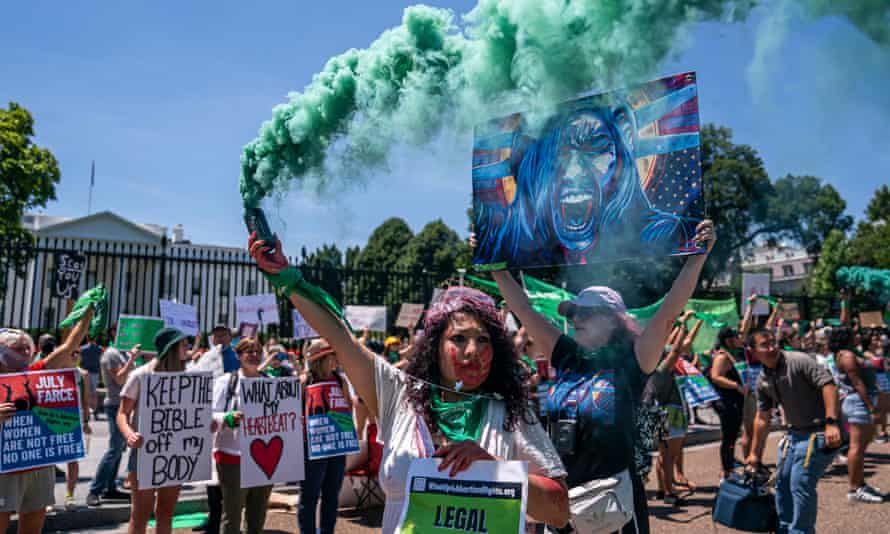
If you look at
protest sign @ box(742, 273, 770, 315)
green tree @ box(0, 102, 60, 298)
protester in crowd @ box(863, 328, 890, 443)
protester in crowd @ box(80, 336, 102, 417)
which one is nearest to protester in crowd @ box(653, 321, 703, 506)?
protester in crowd @ box(863, 328, 890, 443)

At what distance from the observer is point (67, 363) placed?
221 inches

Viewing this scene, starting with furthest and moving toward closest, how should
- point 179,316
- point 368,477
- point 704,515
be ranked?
point 179,316 < point 368,477 < point 704,515

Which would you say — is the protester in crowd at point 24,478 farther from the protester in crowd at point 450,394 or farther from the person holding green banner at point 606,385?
the person holding green banner at point 606,385

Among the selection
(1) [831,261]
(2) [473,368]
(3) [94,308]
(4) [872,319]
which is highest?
(1) [831,261]

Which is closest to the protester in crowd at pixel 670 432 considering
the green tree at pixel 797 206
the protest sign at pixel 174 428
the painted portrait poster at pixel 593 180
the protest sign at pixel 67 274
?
the green tree at pixel 797 206

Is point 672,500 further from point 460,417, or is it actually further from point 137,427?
point 460,417

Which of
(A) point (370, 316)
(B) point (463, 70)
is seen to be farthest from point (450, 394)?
(A) point (370, 316)

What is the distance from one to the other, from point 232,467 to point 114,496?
10.3 ft

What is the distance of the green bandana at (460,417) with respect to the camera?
2311mm

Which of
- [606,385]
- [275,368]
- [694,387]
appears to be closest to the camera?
[606,385]

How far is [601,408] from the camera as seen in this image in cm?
315

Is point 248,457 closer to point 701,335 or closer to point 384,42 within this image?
point 384,42

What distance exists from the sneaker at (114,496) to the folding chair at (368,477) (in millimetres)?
2546

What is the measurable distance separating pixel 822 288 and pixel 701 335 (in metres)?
29.3
